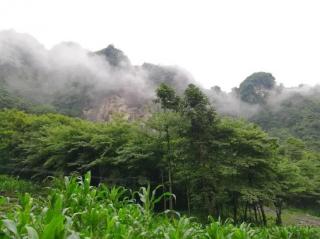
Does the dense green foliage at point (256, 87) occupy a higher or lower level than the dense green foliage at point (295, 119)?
higher

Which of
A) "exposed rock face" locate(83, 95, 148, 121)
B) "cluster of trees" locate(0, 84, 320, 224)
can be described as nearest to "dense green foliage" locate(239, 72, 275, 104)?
"exposed rock face" locate(83, 95, 148, 121)

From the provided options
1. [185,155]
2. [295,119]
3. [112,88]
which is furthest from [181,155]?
[112,88]

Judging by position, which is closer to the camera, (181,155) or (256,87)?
(181,155)

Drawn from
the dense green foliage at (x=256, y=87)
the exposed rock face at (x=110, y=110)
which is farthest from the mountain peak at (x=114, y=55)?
the dense green foliage at (x=256, y=87)

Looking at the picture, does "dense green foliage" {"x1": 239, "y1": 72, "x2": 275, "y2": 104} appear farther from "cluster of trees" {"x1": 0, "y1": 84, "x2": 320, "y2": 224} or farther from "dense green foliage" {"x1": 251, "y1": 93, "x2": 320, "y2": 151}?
"cluster of trees" {"x1": 0, "y1": 84, "x2": 320, "y2": 224}

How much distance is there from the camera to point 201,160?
19688 mm

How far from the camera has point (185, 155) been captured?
20.1m

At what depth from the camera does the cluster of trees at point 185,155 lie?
19688mm

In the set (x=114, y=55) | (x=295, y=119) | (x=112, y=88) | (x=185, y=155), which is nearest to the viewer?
(x=185, y=155)

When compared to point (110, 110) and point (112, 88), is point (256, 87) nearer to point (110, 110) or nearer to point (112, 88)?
point (112, 88)

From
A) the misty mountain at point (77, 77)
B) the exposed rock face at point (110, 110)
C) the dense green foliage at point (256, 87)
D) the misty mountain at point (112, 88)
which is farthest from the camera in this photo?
the dense green foliage at point (256, 87)

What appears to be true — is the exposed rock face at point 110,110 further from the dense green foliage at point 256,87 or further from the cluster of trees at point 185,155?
the cluster of trees at point 185,155

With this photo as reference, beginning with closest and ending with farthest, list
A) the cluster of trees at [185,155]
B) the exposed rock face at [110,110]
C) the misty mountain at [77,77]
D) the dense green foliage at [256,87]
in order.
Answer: the cluster of trees at [185,155], the exposed rock face at [110,110], the misty mountain at [77,77], the dense green foliage at [256,87]

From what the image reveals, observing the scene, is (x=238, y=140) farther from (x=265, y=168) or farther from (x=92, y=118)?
(x=92, y=118)
